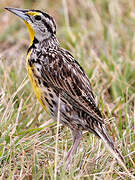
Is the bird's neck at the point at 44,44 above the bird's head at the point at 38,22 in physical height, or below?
below

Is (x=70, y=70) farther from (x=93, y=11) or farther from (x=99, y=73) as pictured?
(x=93, y=11)

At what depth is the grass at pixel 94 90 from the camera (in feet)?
10.8

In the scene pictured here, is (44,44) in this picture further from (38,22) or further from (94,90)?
(94,90)

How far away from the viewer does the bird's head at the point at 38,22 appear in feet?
11.6

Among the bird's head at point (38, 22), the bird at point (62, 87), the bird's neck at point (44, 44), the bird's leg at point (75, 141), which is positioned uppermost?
the bird's head at point (38, 22)

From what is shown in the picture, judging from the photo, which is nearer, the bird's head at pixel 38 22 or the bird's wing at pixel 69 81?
the bird's wing at pixel 69 81

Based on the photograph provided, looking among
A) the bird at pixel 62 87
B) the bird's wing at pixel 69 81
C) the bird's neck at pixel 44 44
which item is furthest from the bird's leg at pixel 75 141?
the bird's neck at pixel 44 44

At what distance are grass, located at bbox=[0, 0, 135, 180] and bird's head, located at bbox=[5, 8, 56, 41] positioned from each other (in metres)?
0.46

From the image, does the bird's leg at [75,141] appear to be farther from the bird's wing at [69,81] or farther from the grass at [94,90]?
the bird's wing at [69,81]

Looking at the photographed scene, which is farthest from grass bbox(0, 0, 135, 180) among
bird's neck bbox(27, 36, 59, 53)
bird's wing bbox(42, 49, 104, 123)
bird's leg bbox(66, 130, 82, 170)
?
bird's neck bbox(27, 36, 59, 53)

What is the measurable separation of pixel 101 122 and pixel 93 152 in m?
0.21

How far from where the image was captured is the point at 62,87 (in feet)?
11.1

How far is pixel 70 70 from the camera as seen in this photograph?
3463 millimetres

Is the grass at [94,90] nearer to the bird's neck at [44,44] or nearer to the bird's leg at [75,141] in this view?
the bird's leg at [75,141]
